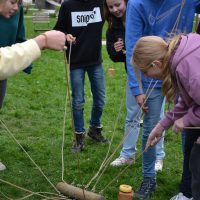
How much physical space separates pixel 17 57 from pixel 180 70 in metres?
0.77

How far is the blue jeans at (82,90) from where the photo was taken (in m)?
3.92

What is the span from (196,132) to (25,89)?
3856 mm

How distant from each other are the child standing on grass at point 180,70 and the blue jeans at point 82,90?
1.51 meters

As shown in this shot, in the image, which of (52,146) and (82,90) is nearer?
(82,90)

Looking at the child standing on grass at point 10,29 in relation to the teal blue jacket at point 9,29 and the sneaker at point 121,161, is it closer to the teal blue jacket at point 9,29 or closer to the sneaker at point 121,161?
the teal blue jacket at point 9,29

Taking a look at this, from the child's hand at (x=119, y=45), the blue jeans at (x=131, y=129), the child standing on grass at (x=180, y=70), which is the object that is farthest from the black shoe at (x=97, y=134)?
the child standing on grass at (x=180, y=70)

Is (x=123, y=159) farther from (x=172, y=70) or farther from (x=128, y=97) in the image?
(x=172, y=70)

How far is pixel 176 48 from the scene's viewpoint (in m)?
2.29

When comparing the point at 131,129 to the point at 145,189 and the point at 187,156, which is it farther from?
the point at 187,156

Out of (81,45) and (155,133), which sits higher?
(81,45)

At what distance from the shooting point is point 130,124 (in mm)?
3566

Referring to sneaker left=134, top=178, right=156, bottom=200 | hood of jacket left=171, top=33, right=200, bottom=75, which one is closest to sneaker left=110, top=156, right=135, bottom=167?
sneaker left=134, top=178, right=156, bottom=200

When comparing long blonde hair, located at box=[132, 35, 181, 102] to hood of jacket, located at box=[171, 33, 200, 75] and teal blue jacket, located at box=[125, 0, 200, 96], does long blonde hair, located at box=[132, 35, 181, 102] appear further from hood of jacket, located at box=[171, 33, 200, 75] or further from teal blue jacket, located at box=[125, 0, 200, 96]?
teal blue jacket, located at box=[125, 0, 200, 96]

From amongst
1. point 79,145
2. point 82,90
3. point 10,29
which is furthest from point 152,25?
point 79,145
